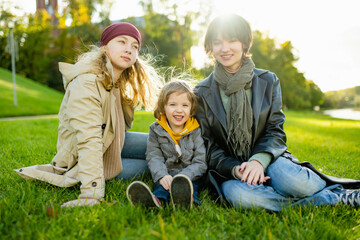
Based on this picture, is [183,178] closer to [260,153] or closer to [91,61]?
[260,153]

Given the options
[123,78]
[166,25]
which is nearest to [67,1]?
[166,25]

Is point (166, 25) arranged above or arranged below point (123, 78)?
above

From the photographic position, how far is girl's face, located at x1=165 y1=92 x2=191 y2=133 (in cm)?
281

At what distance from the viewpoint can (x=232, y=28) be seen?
106 inches

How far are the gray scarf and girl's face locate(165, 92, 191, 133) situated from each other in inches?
15.4

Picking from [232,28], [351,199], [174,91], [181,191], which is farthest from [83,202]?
[351,199]

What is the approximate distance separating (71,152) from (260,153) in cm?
166

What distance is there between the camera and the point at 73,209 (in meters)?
2.04

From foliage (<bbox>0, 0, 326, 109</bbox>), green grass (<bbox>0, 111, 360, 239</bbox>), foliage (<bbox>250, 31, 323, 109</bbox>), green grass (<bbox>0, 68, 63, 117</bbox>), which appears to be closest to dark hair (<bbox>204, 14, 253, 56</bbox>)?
green grass (<bbox>0, 111, 360, 239</bbox>)

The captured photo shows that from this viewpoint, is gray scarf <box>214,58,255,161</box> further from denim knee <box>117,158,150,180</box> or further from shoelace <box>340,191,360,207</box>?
denim knee <box>117,158,150,180</box>

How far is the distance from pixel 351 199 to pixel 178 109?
1.64 metres

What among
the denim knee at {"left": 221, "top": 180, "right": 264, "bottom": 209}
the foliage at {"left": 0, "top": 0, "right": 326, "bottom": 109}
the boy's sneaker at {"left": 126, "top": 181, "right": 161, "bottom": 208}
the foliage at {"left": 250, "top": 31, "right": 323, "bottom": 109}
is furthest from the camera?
the foliage at {"left": 250, "top": 31, "right": 323, "bottom": 109}

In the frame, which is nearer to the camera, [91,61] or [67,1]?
[91,61]

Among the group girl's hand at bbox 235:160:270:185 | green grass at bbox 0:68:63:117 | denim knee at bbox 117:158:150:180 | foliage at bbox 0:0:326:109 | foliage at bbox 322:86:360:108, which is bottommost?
foliage at bbox 322:86:360:108
